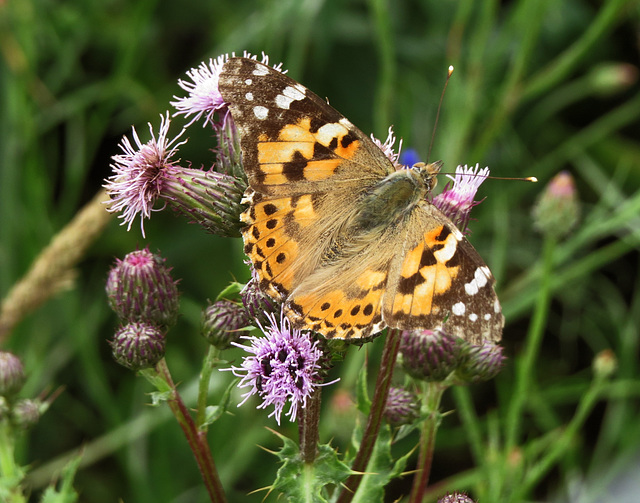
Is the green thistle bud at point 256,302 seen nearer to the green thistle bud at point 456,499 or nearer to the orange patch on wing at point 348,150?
the orange patch on wing at point 348,150

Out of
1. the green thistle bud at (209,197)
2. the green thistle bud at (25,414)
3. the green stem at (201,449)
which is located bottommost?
the green stem at (201,449)

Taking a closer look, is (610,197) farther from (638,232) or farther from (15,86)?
(15,86)

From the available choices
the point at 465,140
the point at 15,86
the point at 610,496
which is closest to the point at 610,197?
the point at 465,140

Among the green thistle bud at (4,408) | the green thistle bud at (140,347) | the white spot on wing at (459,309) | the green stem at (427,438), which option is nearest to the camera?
the white spot on wing at (459,309)

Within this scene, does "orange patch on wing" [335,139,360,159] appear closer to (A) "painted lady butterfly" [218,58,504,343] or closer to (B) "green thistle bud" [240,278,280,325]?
(A) "painted lady butterfly" [218,58,504,343]

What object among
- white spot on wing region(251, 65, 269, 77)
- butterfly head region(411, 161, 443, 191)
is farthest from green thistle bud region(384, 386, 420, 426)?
white spot on wing region(251, 65, 269, 77)

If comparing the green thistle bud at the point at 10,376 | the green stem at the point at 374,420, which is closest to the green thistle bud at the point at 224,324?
the green stem at the point at 374,420

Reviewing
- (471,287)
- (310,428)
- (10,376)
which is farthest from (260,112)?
(10,376)
